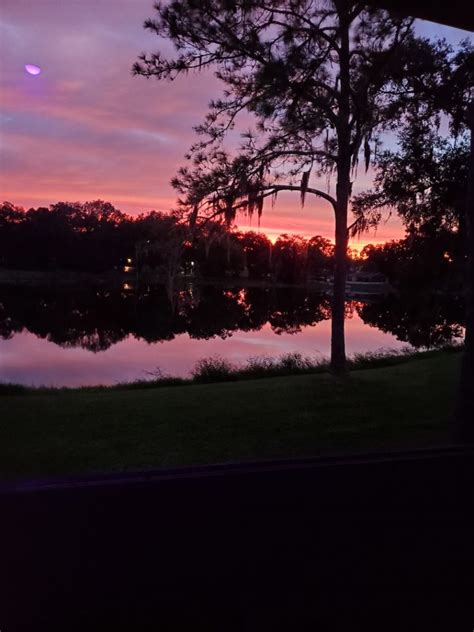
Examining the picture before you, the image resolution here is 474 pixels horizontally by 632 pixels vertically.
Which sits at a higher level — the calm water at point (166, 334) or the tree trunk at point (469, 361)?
the tree trunk at point (469, 361)

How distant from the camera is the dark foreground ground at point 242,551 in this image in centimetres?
221

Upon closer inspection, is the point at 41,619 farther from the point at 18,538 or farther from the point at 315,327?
the point at 315,327

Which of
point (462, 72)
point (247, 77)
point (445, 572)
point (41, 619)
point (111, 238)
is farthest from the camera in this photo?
point (111, 238)

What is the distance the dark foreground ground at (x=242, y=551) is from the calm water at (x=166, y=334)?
30.0ft

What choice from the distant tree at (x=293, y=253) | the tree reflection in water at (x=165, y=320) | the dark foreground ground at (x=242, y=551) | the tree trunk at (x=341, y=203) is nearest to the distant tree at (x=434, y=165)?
the tree trunk at (x=341, y=203)

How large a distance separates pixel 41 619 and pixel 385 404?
6726mm

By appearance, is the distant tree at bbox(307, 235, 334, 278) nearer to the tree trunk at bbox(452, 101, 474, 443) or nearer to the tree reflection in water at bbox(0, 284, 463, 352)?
the tree reflection in water at bbox(0, 284, 463, 352)

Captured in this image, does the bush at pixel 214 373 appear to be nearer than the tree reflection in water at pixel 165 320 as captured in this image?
Yes

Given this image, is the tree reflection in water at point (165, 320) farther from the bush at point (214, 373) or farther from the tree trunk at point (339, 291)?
the tree trunk at point (339, 291)

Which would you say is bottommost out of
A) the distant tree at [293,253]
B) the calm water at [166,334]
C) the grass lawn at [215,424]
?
the calm water at [166,334]

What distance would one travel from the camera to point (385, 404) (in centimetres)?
815

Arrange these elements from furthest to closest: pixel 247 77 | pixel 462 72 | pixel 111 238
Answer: pixel 111 238 → pixel 247 77 → pixel 462 72

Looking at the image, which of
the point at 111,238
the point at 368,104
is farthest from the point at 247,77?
the point at 111,238

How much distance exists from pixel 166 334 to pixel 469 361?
24.2 m
